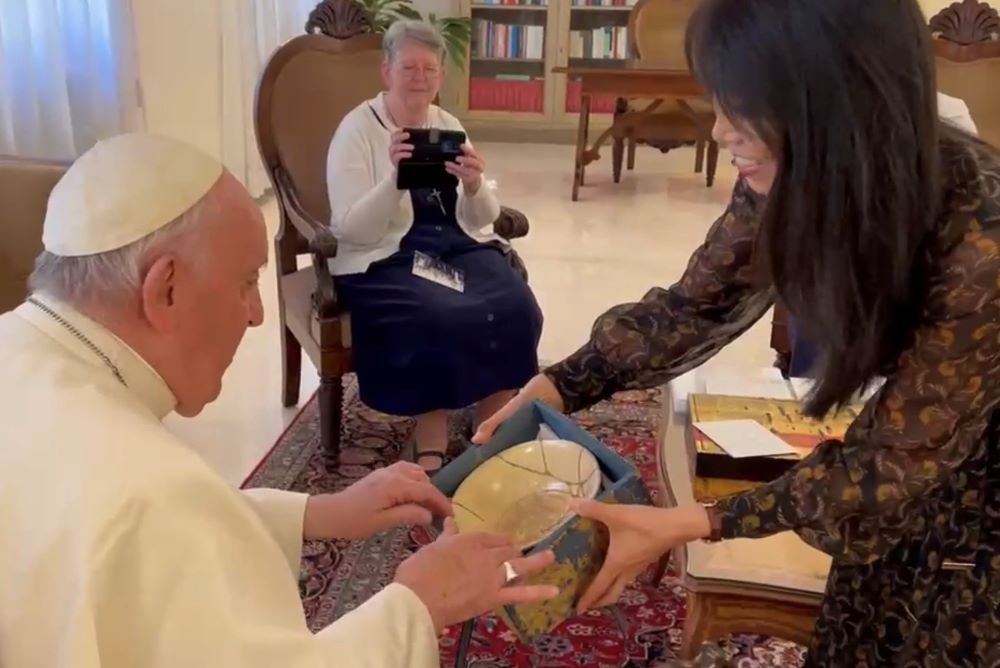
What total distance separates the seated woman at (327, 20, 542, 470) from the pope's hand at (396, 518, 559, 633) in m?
1.46

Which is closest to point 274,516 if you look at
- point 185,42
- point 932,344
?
point 932,344

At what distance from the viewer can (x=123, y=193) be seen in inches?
43.6

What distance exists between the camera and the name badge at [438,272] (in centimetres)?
276

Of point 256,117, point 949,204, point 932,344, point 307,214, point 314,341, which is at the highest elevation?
point 949,204

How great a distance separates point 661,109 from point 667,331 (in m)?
4.79

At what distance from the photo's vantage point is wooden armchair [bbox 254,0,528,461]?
2.90m

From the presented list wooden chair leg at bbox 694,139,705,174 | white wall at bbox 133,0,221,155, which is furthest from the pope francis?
wooden chair leg at bbox 694,139,705,174

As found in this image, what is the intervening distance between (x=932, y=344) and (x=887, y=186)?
0.17 metres

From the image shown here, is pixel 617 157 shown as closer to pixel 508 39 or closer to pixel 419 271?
pixel 508 39

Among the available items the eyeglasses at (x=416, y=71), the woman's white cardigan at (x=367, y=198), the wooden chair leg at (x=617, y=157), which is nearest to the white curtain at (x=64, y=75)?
the woman's white cardigan at (x=367, y=198)

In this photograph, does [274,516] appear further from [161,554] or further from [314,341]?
[314,341]

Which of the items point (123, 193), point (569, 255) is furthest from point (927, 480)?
point (569, 255)

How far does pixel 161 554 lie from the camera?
3.12 feet

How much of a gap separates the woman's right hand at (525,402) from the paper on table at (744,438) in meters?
0.38
